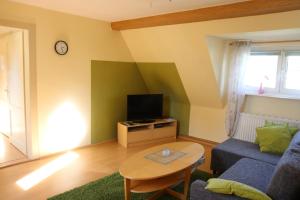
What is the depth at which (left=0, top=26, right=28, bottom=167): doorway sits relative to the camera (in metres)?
3.62

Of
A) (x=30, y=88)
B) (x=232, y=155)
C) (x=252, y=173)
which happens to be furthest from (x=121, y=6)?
(x=252, y=173)

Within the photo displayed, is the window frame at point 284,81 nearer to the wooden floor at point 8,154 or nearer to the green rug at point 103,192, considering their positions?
the green rug at point 103,192

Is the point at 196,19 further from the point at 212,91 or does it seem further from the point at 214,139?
the point at 214,139

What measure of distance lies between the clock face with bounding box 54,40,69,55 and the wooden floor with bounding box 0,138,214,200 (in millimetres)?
1687

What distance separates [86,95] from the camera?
423cm

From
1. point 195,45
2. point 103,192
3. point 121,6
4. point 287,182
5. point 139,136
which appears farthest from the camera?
point 139,136

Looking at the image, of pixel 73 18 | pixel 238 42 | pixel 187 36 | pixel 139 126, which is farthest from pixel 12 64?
pixel 238 42

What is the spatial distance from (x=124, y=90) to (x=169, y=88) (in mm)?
972

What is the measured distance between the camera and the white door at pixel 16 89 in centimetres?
364

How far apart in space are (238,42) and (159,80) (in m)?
1.80

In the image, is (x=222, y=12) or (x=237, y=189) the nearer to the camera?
(x=237, y=189)

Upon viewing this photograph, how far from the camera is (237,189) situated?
1.81 m

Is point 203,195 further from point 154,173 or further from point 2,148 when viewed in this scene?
point 2,148

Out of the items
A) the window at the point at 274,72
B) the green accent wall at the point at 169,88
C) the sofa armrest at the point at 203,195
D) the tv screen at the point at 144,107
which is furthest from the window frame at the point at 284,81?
the sofa armrest at the point at 203,195
